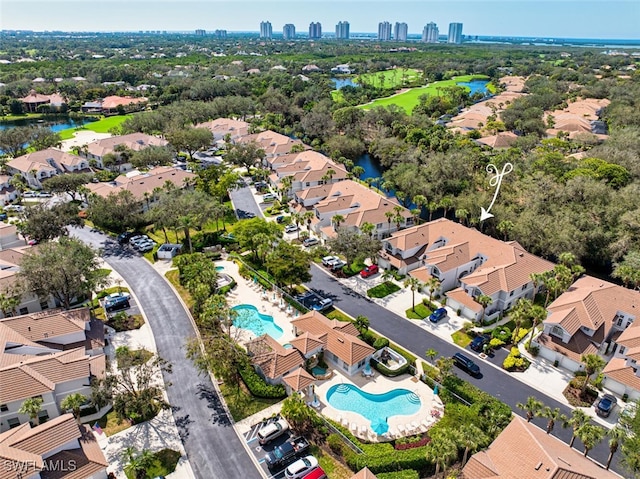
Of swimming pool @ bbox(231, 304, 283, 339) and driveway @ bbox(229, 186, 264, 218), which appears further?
driveway @ bbox(229, 186, 264, 218)

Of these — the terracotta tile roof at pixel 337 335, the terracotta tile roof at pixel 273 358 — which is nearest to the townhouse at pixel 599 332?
the terracotta tile roof at pixel 337 335

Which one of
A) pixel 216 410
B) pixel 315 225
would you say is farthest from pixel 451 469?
pixel 315 225

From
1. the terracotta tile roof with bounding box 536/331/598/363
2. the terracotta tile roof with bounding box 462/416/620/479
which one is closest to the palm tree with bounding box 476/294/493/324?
the terracotta tile roof with bounding box 536/331/598/363

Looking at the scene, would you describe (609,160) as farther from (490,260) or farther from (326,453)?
(326,453)

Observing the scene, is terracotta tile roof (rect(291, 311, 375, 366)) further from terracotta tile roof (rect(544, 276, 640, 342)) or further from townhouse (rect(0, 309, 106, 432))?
terracotta tile roof (rect(544, 276, 640, 342))

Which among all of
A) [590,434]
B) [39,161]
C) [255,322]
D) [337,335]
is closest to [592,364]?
[590,434]

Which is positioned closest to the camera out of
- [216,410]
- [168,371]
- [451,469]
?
[451,469]
